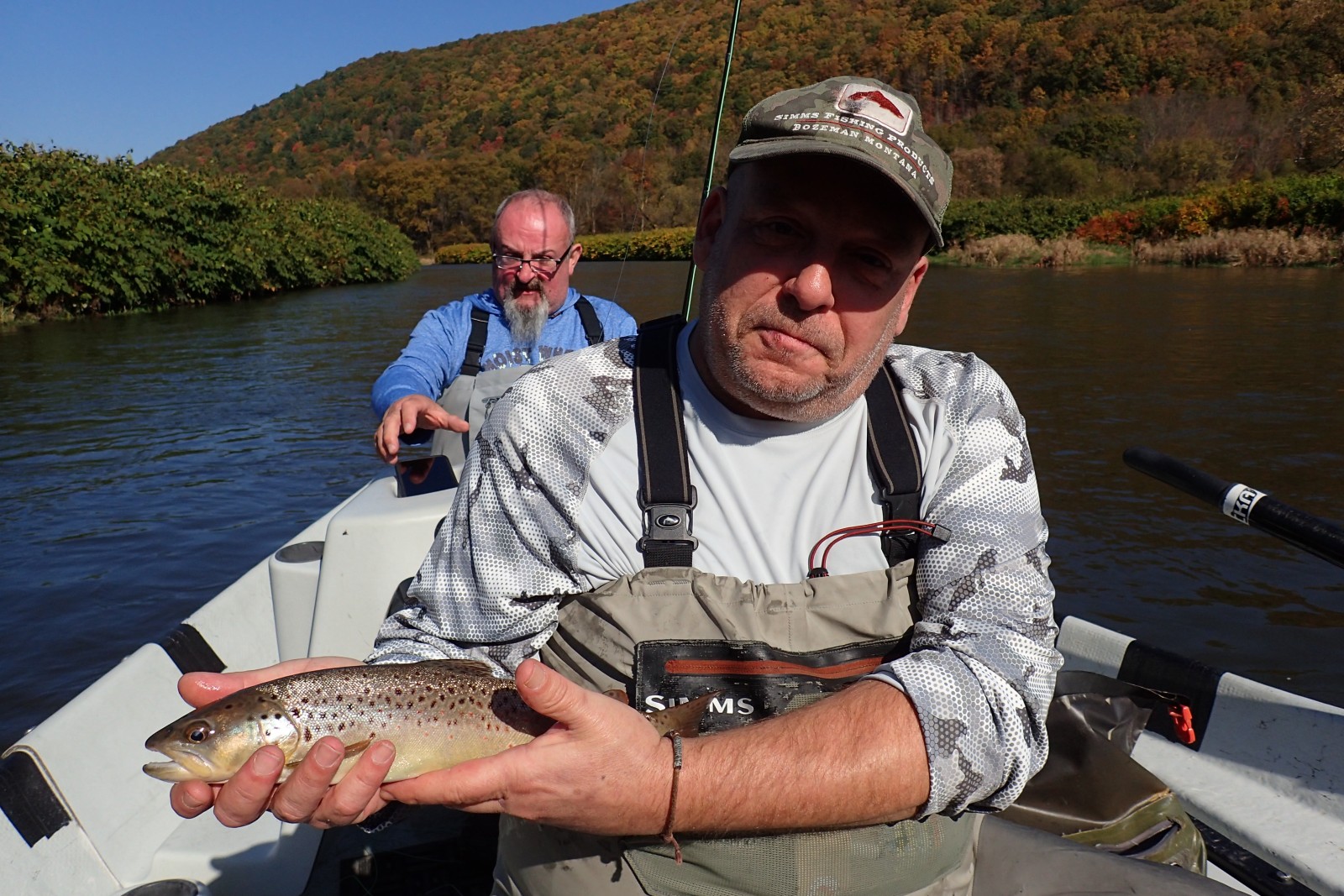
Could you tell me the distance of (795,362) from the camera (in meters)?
1.83

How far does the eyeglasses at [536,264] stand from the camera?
598cm

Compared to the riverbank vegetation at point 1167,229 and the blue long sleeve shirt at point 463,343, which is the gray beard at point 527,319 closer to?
the blue long sleeve shirt at point 463,343

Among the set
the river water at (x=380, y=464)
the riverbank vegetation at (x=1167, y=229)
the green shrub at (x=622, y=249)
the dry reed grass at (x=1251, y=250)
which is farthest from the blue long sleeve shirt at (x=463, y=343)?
the green shrub at (x=622, y=249)

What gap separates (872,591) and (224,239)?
34.0 metres

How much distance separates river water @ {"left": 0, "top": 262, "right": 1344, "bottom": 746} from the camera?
6.75 m

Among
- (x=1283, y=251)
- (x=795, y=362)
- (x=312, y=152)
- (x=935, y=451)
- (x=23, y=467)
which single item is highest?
(x=312, y=152)

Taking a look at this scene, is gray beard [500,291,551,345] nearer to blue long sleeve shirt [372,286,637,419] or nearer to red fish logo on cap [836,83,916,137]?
blue long sleeve shirt [372,286,637,419]

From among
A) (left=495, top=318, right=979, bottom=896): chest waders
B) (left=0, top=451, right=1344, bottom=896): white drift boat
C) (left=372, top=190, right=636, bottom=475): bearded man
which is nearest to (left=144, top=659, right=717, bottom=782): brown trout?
(left=495, top=318, right=979, bottom=896): chest waders

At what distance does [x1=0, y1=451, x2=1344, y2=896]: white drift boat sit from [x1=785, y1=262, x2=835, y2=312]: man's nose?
172cm

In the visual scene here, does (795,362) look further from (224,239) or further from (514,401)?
(224,239)

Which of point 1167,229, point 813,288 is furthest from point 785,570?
point 1167,229

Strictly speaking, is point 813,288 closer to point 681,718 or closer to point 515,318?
point 681,718

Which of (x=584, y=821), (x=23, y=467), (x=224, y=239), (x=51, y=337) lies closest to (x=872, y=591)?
(x=584, y=821)

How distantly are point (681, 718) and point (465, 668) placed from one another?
0.41 m
